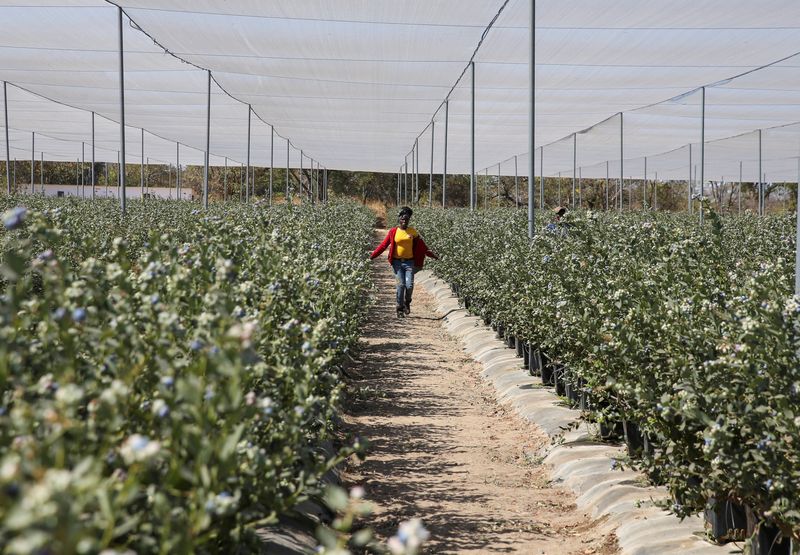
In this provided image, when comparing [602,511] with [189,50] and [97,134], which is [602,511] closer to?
[189,50]

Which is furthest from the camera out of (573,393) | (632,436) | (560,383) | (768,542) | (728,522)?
(560,383)

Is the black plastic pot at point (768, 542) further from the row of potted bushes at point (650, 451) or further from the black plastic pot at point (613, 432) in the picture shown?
the black plastic pot at point (613, 432)

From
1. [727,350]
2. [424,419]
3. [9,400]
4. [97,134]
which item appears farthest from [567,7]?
[97,134]

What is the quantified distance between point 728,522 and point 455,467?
6.92 ft

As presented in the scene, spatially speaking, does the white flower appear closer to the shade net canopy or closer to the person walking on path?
the shade net canopy

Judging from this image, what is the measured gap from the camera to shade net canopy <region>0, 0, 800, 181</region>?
10.7m

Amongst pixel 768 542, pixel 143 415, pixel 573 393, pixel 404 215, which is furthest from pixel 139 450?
pixel 404 215

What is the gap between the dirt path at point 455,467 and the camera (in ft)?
15.7

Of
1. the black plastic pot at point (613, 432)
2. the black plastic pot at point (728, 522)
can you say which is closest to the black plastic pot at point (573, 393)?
the black plastic pot at point (613, 432)

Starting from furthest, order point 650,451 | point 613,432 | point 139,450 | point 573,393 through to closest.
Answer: point 573,393, point 613,432, point 650,451, point 139,450

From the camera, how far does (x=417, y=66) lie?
13.6 m

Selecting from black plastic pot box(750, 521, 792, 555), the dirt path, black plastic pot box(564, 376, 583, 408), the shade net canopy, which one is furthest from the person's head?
black plastic pot box(750, 521, 792, 555)

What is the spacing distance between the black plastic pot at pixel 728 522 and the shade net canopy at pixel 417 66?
6.93 metres

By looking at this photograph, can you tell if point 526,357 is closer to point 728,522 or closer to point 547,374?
point 547,374
